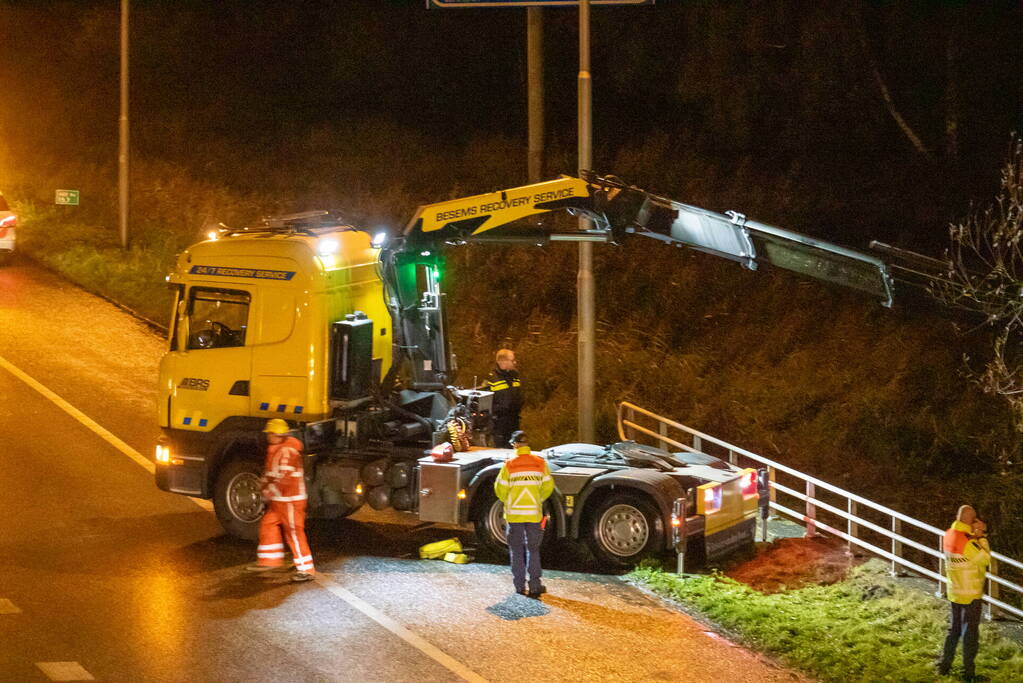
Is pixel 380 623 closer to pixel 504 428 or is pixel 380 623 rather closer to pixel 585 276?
pixel 504 428

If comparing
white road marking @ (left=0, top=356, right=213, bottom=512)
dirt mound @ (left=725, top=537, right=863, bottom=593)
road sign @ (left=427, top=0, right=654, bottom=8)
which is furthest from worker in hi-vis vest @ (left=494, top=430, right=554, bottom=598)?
road sign @ (left=427, top=0, right=654, bottom=8)

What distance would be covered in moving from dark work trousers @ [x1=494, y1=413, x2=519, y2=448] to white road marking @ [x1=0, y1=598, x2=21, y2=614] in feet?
17.0

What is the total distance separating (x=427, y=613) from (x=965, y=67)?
17072 millimetres

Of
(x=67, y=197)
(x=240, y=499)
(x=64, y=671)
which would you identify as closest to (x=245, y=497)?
(x=240, y=499)

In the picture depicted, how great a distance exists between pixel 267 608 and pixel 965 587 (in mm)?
5573

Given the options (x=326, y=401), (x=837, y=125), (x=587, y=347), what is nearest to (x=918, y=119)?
(x=837, y=125)

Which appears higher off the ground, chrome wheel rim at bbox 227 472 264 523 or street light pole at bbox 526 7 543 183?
street light pole at bbox 526 7 543 183

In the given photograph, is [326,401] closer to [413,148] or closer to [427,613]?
[427,613]

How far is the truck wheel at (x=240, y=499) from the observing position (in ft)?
43.8

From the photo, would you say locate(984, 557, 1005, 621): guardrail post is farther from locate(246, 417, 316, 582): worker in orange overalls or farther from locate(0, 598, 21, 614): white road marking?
locate(0, 598, 21, 614): white road marking

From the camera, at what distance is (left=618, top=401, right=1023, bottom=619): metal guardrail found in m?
11.8

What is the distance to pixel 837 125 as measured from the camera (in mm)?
25062

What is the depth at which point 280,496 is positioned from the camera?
1220 centimetres

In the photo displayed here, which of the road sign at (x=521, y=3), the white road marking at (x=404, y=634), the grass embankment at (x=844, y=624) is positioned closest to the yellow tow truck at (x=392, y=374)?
the grass embankment at (x=844, y=624)
